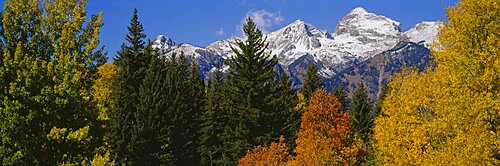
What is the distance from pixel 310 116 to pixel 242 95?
846cm

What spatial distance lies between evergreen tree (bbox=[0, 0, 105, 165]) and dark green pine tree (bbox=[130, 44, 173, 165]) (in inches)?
650

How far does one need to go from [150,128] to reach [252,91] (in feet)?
26.5

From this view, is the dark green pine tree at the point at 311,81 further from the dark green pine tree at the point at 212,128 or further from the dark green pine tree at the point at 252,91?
the dark green pine tree at the point at 252,91

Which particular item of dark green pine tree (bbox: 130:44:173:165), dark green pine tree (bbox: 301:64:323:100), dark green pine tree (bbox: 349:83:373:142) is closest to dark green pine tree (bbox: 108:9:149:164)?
dark green pine tree (bbox: 130:44:173:165)

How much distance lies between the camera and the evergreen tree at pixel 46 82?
47.0 ft

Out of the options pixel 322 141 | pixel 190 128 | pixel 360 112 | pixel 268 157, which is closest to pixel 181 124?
pixel 190 128

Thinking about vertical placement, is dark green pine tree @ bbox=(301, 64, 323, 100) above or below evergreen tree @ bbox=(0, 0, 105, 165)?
above

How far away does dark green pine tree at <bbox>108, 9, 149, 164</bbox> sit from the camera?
109 feet

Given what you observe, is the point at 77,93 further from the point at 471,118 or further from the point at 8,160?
the point at 471,118

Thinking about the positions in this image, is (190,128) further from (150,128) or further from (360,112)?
(360,112)

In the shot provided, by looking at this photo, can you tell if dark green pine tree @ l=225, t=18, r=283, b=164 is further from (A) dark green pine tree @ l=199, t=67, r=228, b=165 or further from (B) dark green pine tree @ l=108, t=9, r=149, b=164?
(A) dark green pine tree @ l=199, t=67, r=228, b=165

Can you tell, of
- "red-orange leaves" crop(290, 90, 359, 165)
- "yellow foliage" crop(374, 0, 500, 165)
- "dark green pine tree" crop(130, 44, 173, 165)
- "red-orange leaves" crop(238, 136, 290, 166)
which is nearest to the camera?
"yellow foliage" crop(374, 0, 500, 165)

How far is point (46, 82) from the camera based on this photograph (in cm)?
1473

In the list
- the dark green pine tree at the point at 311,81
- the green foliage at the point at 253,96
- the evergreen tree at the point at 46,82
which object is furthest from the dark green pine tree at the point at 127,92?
the dark green pine tree at the point at 311,81
